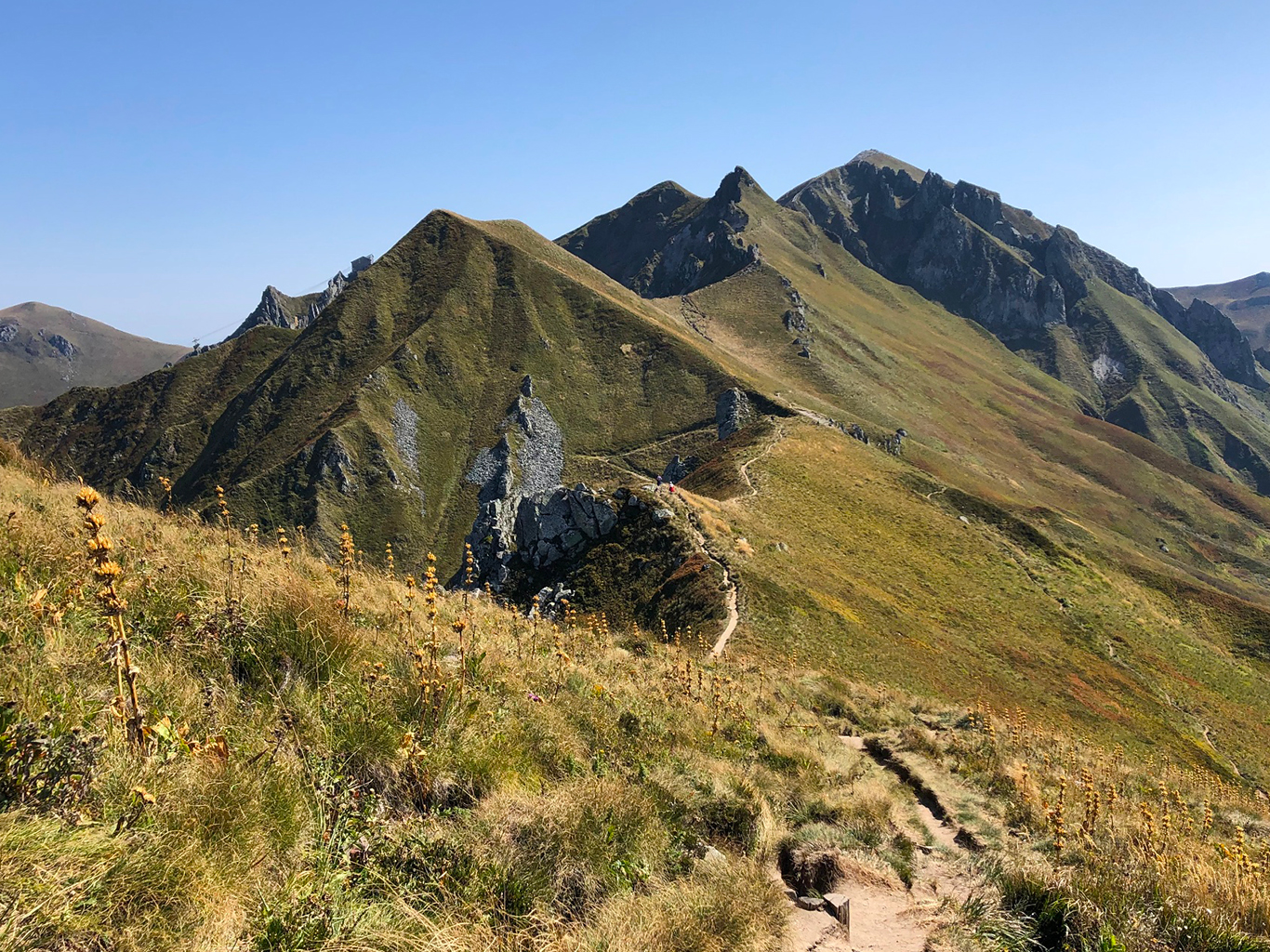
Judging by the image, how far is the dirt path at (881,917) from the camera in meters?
5.68

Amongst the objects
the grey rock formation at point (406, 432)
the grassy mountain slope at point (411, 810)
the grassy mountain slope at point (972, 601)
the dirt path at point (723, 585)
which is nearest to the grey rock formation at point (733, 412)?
the grassy mountain slope at point (972, 601)

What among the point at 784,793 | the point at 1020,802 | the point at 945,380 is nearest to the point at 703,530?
the point at 1020,802

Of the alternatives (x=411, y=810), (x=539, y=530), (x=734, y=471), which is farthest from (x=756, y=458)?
(x=411, y=810)

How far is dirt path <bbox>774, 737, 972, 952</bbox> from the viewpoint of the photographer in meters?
5.68

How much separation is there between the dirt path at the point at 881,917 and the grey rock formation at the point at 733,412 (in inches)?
3305

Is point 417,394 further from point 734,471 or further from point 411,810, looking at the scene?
point 411,810

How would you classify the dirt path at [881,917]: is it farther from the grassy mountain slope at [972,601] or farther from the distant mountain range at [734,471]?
the distant mountain range at [734,471]

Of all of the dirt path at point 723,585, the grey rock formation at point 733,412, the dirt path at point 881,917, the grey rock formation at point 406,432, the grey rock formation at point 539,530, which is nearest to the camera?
the dirt path at point 881,917

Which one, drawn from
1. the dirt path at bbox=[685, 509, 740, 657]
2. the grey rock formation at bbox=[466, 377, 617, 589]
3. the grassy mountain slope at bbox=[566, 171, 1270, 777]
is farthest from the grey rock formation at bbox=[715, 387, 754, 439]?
the dirt path at bbox=[685, 509, 740, 657]

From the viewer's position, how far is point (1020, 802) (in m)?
11.4

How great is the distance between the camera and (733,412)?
9538cm

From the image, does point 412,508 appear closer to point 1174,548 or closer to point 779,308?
point 779,308

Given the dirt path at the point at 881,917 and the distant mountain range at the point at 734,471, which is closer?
the dirt path at the point at 881,917

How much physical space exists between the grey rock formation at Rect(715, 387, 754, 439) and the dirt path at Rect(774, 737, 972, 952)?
8396 centimetres
